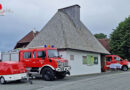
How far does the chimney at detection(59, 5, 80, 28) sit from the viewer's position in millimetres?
25309

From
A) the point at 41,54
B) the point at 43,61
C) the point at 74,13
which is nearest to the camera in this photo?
the point at 43,61

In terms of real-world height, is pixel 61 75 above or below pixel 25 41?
below

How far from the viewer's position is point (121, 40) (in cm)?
3394

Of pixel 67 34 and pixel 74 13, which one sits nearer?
pixel 67 34

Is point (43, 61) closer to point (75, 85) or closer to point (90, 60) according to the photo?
point (75, 85)

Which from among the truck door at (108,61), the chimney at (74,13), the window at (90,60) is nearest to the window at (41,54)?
the window at (90,60)

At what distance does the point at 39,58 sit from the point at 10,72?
118 inches

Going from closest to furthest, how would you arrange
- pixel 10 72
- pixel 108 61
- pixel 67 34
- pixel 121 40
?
1. pixel 10 72
2. pixel 67 34
3. pixel 108 61
4. pixel 121 40

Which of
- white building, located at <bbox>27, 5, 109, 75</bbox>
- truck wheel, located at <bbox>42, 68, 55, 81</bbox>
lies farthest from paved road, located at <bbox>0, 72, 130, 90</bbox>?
white building, located at <bbox>27, 5, 109, 75</bbox>

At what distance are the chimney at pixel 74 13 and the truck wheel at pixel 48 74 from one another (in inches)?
457

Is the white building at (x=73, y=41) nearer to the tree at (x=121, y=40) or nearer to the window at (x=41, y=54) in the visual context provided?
the window at (x=41, y=54)

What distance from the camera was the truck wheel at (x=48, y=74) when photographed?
14.3 meters

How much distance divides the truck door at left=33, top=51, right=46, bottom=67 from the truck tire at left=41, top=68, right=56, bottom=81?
2.19 feet

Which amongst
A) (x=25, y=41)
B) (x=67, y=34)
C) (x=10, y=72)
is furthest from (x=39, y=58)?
(x=25, y=41)
